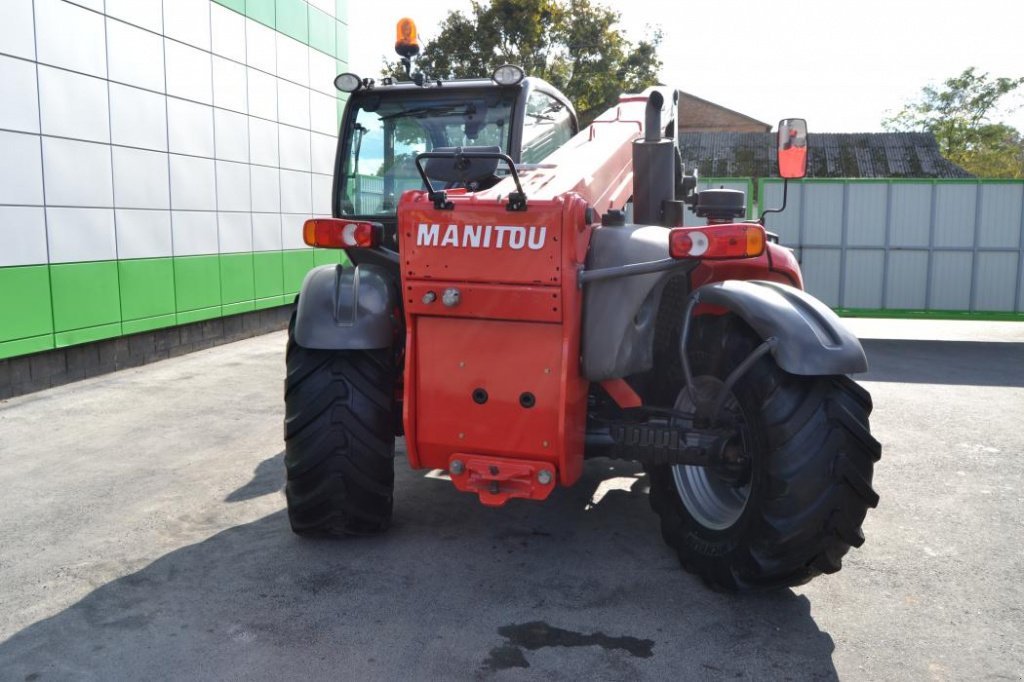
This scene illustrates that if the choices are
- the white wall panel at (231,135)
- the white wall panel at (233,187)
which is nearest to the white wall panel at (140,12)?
the white wall panel at (231,135)

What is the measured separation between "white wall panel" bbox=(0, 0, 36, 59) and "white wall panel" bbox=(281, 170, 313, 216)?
500 cm

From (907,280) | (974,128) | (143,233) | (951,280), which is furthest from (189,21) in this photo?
(974,128)

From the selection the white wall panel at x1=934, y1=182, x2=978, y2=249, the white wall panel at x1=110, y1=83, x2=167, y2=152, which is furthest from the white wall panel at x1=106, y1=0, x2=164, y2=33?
the white wall panel at x1=934, y1=182, x2=978, y2=249

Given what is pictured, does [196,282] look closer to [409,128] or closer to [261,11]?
[261,11]

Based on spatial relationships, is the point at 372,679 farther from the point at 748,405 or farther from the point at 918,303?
the point at 918,303

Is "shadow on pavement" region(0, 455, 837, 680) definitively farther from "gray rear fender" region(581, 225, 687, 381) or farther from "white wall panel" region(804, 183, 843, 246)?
"white wall panel" region(804, 183, 843, 246)

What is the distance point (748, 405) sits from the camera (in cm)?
337

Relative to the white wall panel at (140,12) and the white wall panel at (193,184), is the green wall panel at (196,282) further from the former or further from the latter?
the white wall panel at (140,12)

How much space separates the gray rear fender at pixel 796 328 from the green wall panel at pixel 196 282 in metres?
8.31

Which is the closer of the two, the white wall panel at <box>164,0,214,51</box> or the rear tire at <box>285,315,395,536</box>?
the rear tire at <box>285,315,395,536</box>

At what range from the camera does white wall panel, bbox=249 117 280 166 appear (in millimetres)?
11795

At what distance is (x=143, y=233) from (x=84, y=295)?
50.4 inches

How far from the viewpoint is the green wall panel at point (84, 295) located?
8141 mm

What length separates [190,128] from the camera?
10.3 m
